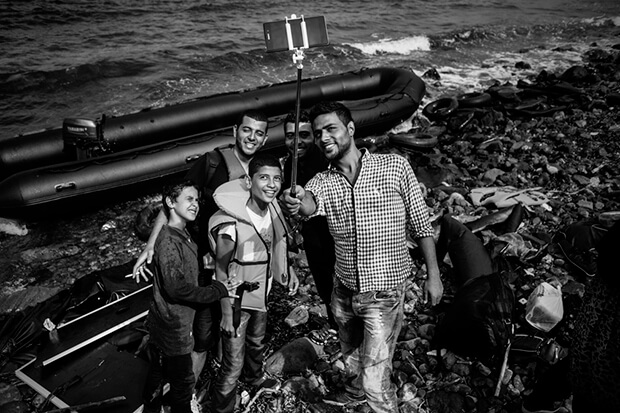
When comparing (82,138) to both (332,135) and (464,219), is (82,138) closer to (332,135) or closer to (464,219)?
(332,135)

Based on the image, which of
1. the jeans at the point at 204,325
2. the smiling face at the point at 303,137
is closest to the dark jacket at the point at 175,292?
the jeans at the point at 204,325

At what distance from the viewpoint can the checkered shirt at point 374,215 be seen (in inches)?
103

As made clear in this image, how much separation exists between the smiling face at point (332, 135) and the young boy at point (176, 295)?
0.88 meters

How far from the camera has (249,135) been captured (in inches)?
130

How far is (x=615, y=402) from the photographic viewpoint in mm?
1827

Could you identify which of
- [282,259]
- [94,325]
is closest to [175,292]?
[282,259]

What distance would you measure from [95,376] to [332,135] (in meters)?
2.68

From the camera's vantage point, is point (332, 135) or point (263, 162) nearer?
point (332, 135)

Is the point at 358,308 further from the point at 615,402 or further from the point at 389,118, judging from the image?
the point at 389,118

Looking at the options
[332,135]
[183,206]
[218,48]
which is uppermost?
[218,48]

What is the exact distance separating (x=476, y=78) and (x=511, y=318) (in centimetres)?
1246

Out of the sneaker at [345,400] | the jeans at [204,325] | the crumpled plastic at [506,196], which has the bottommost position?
the sneaker at [345,400]

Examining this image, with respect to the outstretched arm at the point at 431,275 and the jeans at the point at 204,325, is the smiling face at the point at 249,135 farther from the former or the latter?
the outstretched arm at the point at 431,275

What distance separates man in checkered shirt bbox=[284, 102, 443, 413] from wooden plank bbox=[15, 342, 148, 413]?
1.84 m
